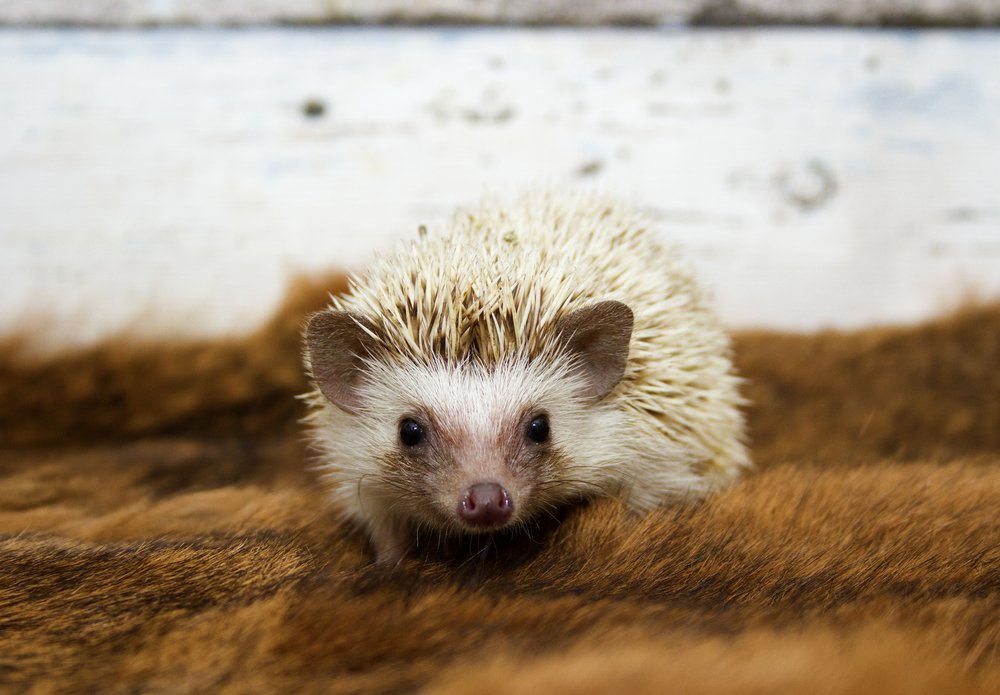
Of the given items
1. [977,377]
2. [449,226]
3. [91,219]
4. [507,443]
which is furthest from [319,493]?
[977,377]

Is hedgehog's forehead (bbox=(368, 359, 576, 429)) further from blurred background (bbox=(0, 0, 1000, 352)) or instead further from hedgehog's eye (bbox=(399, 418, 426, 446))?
blurred background (bbox=(0, 0, 1000, 352))

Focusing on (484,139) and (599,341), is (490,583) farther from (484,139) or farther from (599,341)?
(484,139)

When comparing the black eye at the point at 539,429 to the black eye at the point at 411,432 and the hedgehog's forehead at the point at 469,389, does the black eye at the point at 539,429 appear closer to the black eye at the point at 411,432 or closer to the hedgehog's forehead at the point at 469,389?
the hedgehog's forehead at the point at 469,389

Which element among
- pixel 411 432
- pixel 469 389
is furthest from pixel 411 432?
pixel 469 389

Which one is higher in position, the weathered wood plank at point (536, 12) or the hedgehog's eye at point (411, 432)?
the weathered wood plank at point (536, 12)

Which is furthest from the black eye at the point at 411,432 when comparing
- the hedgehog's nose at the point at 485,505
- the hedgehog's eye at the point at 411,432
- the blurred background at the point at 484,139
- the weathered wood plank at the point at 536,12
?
the weathered wood plank at the point at 536,12

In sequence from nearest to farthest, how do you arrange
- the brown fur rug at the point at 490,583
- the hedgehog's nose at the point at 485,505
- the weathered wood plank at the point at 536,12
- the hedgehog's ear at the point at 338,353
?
the brown fur rug at the point at 490,583 → the hedgehog's nose at the point at 485,505 → the hedgehog's ear at the point at 338,353 → the weathered wood plank at the point at 536,12

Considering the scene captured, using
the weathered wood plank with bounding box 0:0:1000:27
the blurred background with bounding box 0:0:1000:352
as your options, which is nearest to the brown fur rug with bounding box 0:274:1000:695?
the blurred background with bounding box 0:0:1000:352
